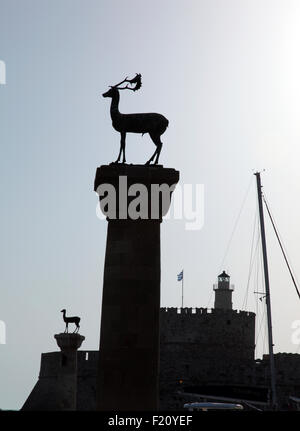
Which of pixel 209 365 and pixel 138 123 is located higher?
pixel 138 123

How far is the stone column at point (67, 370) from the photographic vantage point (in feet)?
108

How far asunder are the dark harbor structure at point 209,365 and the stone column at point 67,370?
14.8 m

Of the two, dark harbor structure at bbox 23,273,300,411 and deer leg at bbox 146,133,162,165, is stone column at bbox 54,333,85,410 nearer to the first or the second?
dark harbor structure at bbox 23,273,300,411

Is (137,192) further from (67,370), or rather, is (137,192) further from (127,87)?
(67,370)

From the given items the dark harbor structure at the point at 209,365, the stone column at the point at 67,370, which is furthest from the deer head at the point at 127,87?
the dark harbor structure at the point at 209,365

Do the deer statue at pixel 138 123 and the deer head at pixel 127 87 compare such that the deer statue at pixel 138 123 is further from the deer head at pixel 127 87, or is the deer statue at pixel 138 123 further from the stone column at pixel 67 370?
the stone column at pixel 67 370

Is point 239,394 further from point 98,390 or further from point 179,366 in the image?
point 98,390

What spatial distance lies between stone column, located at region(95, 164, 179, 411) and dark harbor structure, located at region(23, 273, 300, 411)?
34.7m

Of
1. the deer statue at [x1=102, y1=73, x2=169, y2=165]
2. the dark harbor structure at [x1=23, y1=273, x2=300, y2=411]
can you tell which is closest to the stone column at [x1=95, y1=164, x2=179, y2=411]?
the deer statue at [x1=102, y1=73, x2=169, y2=165]

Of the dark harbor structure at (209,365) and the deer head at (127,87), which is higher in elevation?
the deer head at (127,87)

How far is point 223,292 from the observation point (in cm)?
7031

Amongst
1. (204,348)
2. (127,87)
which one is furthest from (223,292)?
(127,87)

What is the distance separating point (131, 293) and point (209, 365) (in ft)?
141
